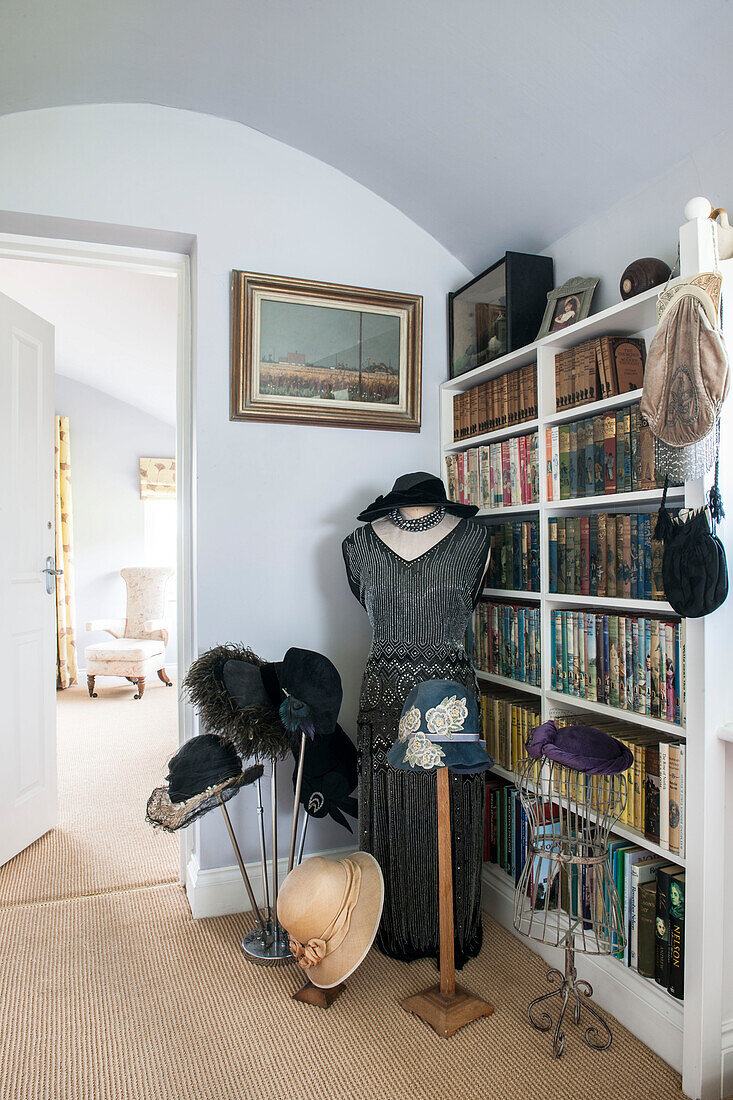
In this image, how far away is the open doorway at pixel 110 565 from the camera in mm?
2764

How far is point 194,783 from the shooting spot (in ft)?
6.44

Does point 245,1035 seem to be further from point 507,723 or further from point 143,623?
point 143,623

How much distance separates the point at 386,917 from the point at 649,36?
2309mm

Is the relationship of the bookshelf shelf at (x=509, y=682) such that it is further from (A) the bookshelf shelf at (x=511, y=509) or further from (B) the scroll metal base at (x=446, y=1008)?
(B) the scroll metal base at (x=446, y=1008)

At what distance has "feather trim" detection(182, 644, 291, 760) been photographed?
201 centimetres

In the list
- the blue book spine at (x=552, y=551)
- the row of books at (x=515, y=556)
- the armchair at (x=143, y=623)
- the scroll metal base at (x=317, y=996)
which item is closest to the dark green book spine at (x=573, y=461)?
the blue book spine at (x=552, y=551)

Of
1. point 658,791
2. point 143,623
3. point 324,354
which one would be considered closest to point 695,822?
point 658,791

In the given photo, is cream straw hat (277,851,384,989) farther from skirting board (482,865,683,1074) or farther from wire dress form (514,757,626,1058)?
skirting board (482,865,683,1074)

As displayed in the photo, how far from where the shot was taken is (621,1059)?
1.64 meters

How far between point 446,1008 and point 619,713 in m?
0.82

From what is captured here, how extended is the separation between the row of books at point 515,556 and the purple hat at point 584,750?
0.55 meters

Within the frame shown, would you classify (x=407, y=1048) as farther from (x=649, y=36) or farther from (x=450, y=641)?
(x=649, y=36)

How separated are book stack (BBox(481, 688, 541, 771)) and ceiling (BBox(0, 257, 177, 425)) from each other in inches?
91.6

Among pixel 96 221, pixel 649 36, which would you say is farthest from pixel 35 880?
pixel 649 36
